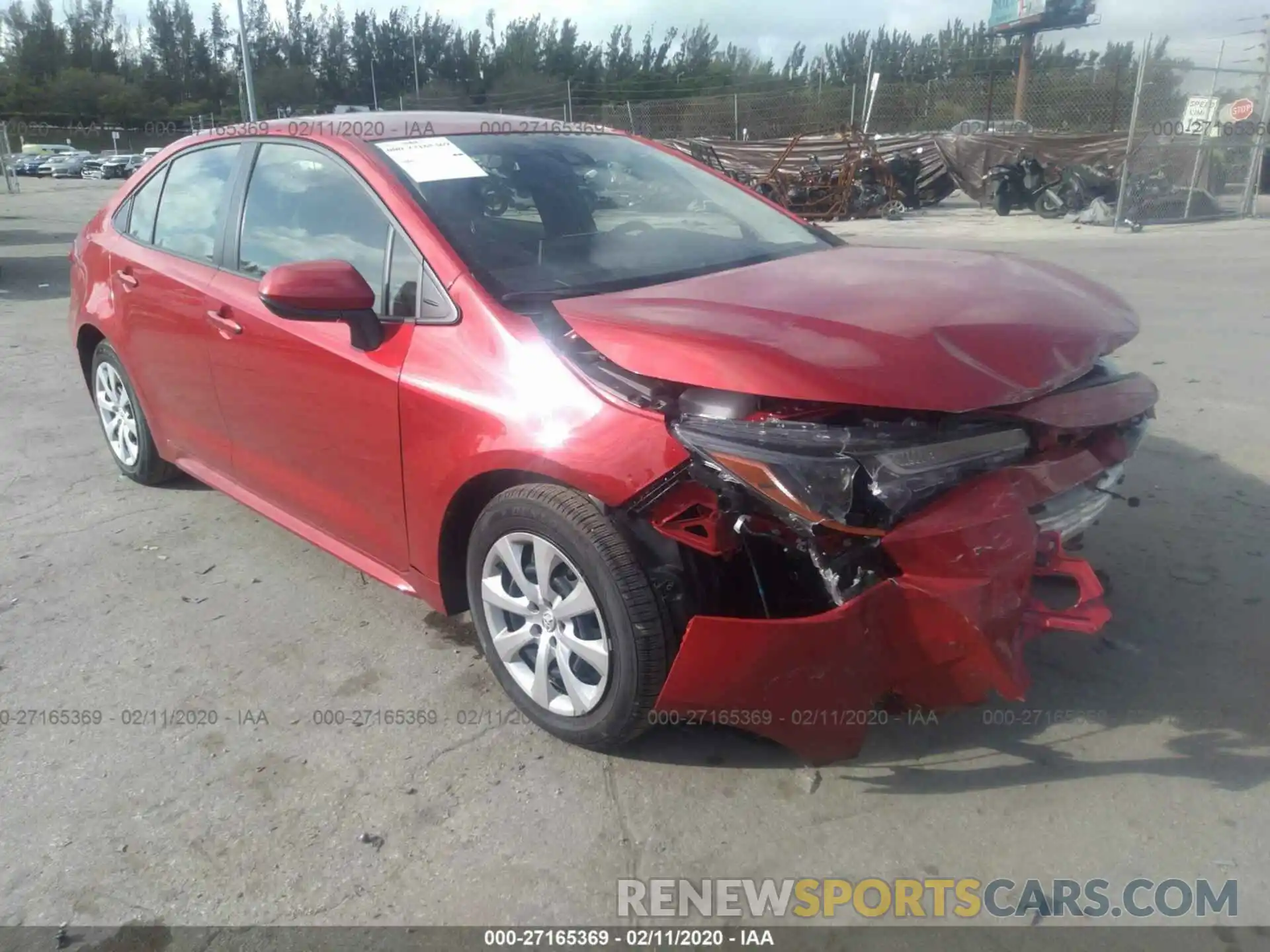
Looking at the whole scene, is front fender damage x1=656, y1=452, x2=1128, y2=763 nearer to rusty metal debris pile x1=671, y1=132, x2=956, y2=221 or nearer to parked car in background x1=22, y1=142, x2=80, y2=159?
rusty metal debris pile x1=671, y1=132, x2=956, y2=221

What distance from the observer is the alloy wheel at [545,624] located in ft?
8.36

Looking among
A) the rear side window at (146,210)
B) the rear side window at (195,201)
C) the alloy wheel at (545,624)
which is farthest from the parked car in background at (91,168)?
the alloy wheel at (545,624)

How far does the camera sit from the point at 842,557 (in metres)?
2.31

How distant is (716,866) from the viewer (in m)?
2.33

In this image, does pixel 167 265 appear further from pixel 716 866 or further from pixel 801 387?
pixel 716 866

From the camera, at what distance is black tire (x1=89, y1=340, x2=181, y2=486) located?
453 centimetres

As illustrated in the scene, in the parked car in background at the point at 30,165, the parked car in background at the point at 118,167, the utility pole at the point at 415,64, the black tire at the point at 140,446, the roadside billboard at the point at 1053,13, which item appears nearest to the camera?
the black tire at the point at 140,446

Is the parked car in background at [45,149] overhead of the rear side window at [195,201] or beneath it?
beneath

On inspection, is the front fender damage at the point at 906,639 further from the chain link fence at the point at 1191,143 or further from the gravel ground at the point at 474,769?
the chain link fence at the point at 1191,143

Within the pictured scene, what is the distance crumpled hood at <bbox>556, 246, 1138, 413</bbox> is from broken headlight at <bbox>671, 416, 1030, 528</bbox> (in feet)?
0.32

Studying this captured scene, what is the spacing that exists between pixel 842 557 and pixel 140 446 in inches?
146

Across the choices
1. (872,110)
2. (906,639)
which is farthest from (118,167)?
(906,639)

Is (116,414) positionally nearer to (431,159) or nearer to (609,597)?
(431,159)

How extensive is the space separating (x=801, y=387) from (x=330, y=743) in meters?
1.72
